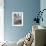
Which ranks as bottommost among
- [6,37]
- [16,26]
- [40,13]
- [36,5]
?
[6,37]

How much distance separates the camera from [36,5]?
17.2 ft

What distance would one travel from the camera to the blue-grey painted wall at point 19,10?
16.9 feet

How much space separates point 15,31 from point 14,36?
20cm

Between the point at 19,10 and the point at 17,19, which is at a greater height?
the point at 19,10

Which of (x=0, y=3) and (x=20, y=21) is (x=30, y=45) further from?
(x=0, y=3)

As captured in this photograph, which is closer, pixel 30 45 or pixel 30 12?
pixel 30 45

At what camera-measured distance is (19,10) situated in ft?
17.0

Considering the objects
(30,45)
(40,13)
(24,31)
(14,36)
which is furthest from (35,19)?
(30,45)

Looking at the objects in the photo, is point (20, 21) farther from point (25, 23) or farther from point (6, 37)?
point (6, 37)

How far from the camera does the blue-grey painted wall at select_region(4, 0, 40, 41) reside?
5156mm

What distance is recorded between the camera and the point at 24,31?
5227mm

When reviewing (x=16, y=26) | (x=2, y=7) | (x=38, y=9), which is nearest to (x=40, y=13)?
(x=38, y=9)

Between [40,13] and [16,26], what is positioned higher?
[40,13]

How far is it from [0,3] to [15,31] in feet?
4.11
